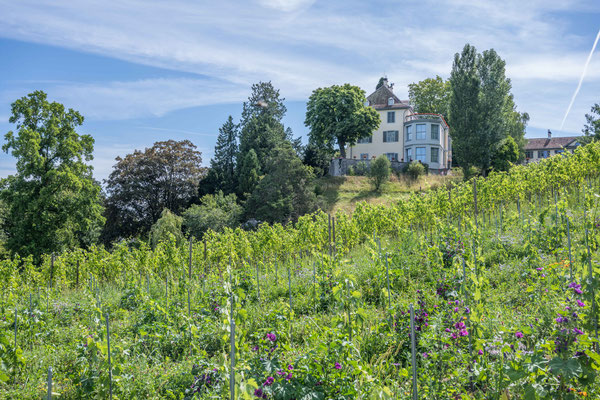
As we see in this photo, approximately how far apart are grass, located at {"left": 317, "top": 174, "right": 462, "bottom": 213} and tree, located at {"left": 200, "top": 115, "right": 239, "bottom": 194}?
24.2ft

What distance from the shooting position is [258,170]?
Result: 33.0m

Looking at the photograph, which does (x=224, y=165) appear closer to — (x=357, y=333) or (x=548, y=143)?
(x=357, y=333)

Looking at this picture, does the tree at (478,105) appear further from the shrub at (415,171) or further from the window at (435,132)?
the window at (435,132)

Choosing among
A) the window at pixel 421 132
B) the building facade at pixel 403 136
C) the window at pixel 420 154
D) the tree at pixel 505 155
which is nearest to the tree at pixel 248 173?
the building facade at pixel 403 136

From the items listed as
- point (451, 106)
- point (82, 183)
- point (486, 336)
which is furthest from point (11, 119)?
point (451, 106)

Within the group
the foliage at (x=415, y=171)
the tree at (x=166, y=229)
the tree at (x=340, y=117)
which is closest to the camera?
the tree at (x=166, y=229)

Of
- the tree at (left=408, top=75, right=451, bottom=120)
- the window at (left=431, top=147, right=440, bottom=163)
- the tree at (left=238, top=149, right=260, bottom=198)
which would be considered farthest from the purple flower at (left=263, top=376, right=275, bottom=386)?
the tree at (left=408, top=75, right=451, bottom=120)

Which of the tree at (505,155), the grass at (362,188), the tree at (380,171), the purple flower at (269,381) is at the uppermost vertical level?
the tree at (505,155)

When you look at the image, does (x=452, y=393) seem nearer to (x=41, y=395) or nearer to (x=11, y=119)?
(x=41, y=395)

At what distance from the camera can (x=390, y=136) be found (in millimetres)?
42031

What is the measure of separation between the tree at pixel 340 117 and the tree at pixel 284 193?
9117 mm

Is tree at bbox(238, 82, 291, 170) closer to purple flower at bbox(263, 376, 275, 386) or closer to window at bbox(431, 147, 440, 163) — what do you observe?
window at bbox(431, 147, 440, 163)

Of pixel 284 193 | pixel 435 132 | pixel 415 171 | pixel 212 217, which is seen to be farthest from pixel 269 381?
pixel 435 132

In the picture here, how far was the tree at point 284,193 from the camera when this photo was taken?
27.2m
